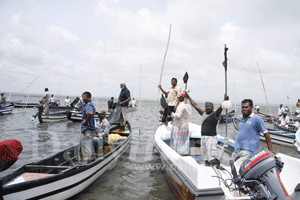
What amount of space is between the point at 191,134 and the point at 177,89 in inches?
66.5

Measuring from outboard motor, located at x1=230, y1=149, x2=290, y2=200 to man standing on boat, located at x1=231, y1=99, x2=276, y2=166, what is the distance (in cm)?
64

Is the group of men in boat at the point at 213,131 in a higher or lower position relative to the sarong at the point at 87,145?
higher

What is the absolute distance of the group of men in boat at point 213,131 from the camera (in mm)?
3008

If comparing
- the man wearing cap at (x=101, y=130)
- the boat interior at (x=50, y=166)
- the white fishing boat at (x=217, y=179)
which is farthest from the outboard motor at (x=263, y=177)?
the man wearing cap at (x=101, y=130)

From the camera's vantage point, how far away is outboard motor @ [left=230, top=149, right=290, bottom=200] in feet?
6.68

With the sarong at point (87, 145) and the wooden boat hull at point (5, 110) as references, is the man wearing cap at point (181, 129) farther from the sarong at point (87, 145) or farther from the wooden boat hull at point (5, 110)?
the wooden boat hull at point (5, 110)

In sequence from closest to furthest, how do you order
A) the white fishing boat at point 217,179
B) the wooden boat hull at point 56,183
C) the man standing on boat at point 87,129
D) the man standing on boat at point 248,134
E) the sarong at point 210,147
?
the white fishing boat at point 217,179, the wooden boat hull at point 56,183, the man standing on boat at point 248,134, the sarong at point 210,147, the man standing on boat at point 87,129

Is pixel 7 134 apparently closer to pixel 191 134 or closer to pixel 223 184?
pixel 191 134

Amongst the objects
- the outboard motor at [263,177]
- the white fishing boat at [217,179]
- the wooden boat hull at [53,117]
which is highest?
the outboard motor at [263,177]

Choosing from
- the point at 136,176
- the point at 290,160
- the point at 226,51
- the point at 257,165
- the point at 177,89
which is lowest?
the point at 136,176

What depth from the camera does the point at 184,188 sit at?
300 centimetres

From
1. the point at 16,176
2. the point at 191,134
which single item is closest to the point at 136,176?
the point at 191,134

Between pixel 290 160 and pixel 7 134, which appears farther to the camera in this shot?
pixel 7 134

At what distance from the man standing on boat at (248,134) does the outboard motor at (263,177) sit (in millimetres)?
637
